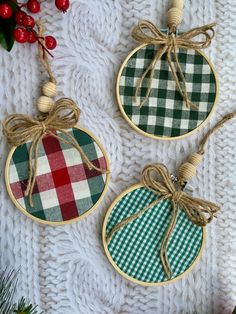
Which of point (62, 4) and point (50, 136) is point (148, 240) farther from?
point (62, 4)

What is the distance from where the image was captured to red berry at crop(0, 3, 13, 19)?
0.88 m

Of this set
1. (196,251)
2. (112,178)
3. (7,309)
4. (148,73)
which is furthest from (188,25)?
(7,309)

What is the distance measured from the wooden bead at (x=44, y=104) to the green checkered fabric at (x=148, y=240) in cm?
23

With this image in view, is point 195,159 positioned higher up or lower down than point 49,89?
lower down

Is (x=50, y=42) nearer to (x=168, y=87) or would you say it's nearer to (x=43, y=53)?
(x=43, y=53)

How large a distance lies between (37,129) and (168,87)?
27 centimetres

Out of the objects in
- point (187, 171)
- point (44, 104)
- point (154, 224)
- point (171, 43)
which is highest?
point (171, 43)

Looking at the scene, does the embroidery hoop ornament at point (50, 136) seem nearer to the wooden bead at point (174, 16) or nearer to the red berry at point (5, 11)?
the red berry at point (5, 11)

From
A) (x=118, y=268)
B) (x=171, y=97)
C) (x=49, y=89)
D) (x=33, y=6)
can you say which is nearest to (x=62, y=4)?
(x=33, y=6)

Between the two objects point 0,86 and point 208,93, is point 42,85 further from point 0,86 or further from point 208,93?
point 208,93

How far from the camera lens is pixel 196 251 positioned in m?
0.96

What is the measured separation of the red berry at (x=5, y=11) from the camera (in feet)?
2.89

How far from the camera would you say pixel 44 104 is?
3.03 feet

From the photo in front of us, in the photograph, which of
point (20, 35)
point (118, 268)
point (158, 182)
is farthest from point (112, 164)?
point (20, 35)
